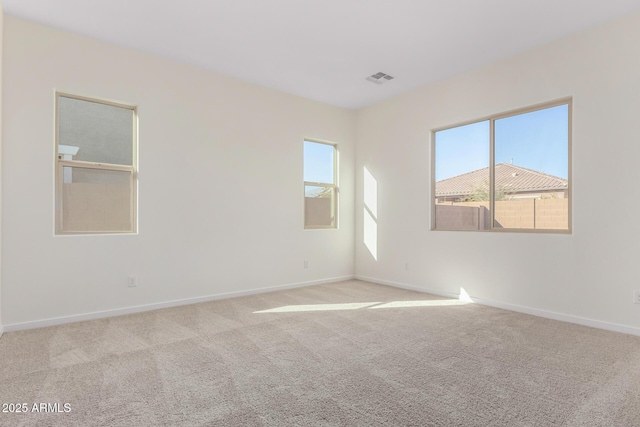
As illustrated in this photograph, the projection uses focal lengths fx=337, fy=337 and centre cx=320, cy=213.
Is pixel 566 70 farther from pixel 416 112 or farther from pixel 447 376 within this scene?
pixel 447 376

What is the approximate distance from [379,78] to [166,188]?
2995 mm

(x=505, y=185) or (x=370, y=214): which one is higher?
(x=505, y=185)

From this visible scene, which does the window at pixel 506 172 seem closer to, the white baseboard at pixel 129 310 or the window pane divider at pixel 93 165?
the white baseboard at pixel 129 310

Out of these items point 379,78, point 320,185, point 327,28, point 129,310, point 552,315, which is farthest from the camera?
point 320,185

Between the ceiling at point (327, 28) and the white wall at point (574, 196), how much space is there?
30 centimetres

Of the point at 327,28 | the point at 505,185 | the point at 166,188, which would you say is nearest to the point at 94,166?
the point at 166,188

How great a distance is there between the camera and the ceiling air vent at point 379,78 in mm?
4336

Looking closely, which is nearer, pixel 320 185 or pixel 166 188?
pixel 166 188

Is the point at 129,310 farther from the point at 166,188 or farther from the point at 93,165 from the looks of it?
the point at 93,165

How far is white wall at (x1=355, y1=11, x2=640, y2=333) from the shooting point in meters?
3.04

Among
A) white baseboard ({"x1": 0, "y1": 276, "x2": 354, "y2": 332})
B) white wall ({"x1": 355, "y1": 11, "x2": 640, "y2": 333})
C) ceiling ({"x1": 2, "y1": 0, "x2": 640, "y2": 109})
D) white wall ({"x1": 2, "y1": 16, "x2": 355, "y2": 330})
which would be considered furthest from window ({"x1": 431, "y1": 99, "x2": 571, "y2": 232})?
white baseboard ({"x1": 0, "y1": 276, "x2": 354, "y2": 332})

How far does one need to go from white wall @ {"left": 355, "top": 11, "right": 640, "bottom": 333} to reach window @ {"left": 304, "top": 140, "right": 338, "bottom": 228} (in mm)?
1125

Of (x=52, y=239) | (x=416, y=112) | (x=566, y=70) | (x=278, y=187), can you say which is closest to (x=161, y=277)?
(x=52, y=239)

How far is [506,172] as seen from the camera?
3.96 meters
